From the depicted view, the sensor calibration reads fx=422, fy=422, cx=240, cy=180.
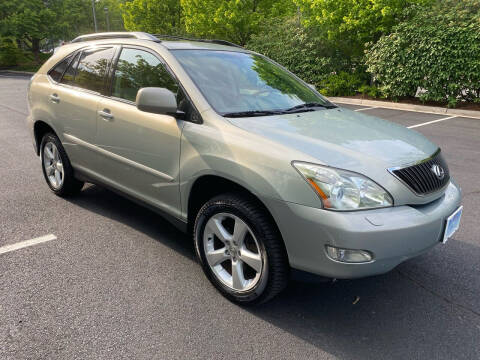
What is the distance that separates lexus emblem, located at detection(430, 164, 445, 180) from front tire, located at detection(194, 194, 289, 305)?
1106 mm

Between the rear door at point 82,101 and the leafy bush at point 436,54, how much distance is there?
33.5 feet

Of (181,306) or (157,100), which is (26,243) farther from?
(157,100)

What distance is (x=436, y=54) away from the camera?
11.4 meters

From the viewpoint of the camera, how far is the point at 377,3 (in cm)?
1292

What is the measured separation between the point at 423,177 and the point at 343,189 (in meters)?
0.63

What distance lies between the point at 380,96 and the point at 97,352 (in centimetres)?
1329

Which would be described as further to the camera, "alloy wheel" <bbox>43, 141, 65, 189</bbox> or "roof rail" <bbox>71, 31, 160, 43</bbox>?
"alloy wheel" <bbox>43, 141, 65, 189</bbox>

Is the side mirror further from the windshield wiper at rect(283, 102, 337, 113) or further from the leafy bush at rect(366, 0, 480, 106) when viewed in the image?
the leafy bush at rect(366, 0, 480, 106)

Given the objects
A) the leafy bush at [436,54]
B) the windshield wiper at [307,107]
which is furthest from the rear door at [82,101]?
the leafy bush at [436,54]

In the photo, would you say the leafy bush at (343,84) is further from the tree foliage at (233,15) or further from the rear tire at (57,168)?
the rear tire at (57,168)

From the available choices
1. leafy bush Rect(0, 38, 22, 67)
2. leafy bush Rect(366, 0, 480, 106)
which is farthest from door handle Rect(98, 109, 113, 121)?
leafy bush Rect(0, 38, 22, 67)

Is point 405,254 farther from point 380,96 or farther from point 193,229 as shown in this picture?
point 380,96

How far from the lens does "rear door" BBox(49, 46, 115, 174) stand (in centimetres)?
380

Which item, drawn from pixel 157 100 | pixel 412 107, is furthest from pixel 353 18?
pixel 157 100
